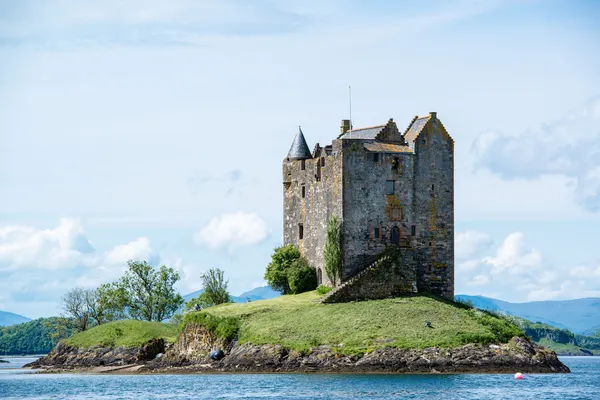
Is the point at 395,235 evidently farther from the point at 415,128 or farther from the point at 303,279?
the point at 415,128

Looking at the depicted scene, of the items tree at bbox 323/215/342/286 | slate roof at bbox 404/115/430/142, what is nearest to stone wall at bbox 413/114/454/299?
slate roof at bbox 404/115/430/142

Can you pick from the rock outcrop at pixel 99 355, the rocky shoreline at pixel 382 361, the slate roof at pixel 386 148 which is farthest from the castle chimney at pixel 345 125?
the rocky shoreline at pixel 382 361

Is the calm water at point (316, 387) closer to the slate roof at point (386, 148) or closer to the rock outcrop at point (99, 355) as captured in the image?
the rock outcrop at point (99, 355)

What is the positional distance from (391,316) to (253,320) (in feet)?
33.1

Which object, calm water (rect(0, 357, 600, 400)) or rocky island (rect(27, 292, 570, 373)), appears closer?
calm water (rect(0, 357, 600, 400))

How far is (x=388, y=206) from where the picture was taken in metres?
85.7

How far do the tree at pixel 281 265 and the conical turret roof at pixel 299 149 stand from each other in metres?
7.48

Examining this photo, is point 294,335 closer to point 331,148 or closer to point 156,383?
point 156,383

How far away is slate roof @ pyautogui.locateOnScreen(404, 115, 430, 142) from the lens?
87.2 metres

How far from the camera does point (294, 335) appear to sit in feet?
250

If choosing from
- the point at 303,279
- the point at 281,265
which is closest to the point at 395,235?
the point at 303,279

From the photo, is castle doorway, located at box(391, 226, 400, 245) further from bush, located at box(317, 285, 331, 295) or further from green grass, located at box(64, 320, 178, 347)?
green grass, located at box(64, 320, 178, 347)

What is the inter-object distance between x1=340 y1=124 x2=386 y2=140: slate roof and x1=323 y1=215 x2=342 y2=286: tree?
298 inches

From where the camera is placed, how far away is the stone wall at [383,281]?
8262cm
